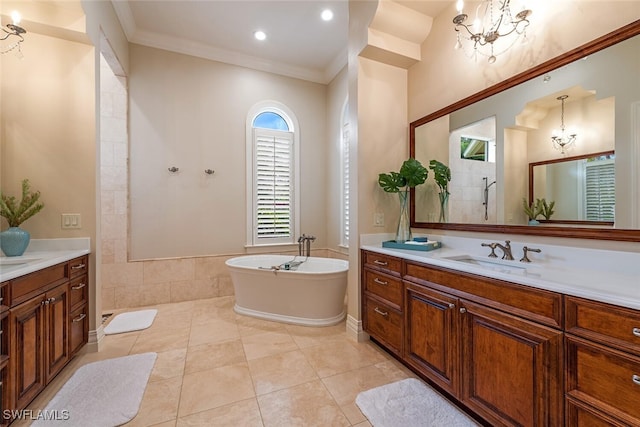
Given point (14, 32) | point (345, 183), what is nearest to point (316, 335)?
point (345, 183)

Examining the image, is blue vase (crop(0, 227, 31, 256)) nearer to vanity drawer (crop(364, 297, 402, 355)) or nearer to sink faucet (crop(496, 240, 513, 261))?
vanity drawer (crop(364, 297, 402, 355))

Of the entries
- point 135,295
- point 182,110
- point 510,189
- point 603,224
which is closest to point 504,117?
point 510,189

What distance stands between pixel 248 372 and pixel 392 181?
1997mm

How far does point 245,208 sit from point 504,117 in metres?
3.24

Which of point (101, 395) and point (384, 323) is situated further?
point (384, 323)

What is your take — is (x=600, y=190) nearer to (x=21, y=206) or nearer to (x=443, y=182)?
(x=443, y=182)

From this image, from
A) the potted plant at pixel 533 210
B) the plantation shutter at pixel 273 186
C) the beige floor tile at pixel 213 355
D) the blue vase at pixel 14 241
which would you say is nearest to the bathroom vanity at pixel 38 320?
the blue vase at pixel 14 241

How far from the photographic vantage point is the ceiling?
288 centimetres

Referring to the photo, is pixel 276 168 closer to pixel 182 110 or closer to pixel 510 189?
pixel 182 110

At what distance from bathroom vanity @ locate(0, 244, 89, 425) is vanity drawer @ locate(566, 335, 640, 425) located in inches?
109

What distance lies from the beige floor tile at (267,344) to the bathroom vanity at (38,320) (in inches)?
52.1

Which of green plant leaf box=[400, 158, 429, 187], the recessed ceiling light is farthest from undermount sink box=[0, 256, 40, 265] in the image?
the recessed ceiling light

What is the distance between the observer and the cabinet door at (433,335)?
160 cm

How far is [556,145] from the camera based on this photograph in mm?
1652
